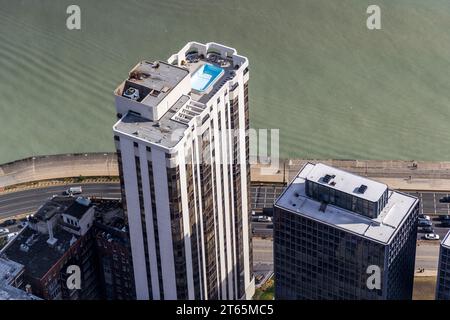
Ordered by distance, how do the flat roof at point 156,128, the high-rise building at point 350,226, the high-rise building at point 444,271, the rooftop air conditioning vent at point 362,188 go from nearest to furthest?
the high-rise building at point 444,271, the high-rise building at point 350,226, the rooftop air conditioning vent at point 362,188, the flat roof at point 156,128

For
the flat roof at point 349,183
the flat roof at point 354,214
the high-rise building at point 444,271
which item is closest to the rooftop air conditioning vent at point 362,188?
the flat roof at point 349,183

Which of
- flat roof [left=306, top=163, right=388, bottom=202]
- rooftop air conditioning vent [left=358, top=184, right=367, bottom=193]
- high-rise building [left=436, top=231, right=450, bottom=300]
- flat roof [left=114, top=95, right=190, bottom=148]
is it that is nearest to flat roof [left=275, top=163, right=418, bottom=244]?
flat roof [left=306, top=163, right=388, bottom=202]

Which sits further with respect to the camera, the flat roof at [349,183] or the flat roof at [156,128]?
the flat roof at [156,128]

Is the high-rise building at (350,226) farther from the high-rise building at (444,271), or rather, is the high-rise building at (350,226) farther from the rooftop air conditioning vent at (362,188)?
the high-rise building at (444,271)

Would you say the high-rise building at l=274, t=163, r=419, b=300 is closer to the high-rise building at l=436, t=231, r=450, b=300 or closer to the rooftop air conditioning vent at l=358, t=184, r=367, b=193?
the rooftop air conditioning vent at l=358, t=184, r=367, b=193

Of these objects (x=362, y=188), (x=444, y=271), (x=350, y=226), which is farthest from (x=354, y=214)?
(x=444, y=271)

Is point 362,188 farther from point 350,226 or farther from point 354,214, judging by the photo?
point 350,226
